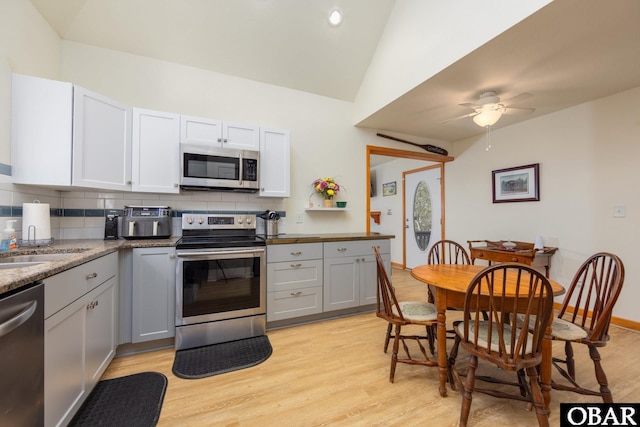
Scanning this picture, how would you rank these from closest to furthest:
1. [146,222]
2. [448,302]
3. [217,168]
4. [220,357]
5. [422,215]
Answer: [448,302] < [220,357] < [146,222] < [217,168] < [422,215]

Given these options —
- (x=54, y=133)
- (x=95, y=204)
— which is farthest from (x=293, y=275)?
(x=54, y=133)

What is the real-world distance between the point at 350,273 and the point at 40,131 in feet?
9.55

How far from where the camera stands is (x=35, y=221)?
1.90 m

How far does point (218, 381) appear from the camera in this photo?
1838 millimetres

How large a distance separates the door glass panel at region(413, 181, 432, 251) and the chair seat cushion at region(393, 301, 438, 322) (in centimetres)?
339

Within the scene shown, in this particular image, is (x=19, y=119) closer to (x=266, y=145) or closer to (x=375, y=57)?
(x=266, y=145)

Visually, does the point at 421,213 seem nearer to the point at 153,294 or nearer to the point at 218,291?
the point at 218,291

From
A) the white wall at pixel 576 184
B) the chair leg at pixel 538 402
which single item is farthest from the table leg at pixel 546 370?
the white wall at pixel 576 184

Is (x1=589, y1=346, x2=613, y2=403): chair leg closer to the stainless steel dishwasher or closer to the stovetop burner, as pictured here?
the stovetop burner

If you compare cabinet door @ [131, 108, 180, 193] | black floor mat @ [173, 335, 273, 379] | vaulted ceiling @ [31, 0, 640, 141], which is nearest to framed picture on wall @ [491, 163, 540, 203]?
vaulted ceiling @ [31, 0, 640, 141]

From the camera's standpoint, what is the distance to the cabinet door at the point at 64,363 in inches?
46.2

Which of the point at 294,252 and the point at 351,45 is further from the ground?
the point at 351,45

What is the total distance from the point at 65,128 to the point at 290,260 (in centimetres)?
207

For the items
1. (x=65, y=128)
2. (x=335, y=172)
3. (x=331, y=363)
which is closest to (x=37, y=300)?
(x=65, y=128)
